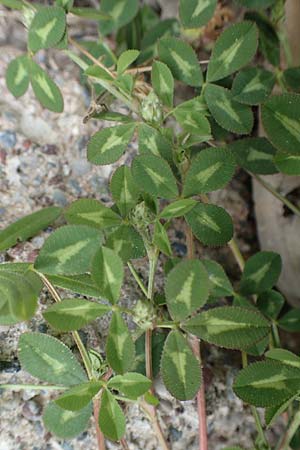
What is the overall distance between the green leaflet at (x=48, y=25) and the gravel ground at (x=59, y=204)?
216 millimetres

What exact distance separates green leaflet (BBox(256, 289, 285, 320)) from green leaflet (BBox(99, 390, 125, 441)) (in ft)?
1.39

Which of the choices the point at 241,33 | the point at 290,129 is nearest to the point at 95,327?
the point at 290,129

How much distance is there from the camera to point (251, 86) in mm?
1306

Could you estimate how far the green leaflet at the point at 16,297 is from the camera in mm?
920

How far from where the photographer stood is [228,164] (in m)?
1.13

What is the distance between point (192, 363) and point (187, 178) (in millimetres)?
313

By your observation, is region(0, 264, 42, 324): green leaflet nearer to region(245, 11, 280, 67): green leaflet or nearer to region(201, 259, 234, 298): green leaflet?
region(201, 259, 234, 298): green leaflet

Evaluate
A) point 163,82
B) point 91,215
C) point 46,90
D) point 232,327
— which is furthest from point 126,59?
point 232,327

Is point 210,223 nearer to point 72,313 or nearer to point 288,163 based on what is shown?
point 288,163

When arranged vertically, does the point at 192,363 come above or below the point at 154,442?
above

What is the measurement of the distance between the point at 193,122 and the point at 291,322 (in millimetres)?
443

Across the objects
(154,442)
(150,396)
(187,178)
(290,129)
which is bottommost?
(154,442)

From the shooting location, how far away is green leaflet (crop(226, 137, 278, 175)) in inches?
52.4

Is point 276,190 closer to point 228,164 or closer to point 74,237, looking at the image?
point 228,164
